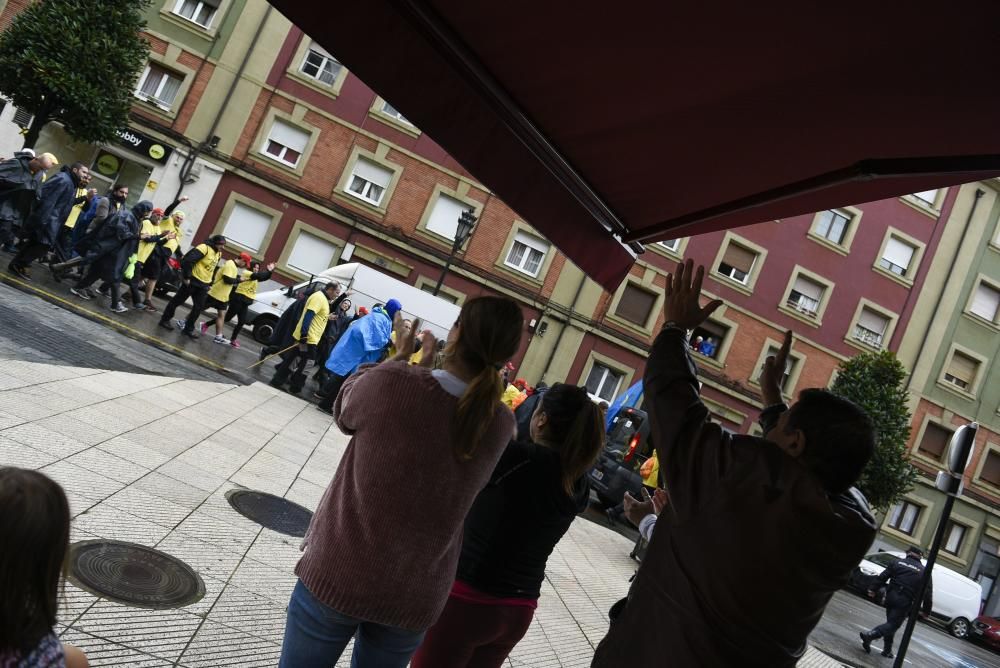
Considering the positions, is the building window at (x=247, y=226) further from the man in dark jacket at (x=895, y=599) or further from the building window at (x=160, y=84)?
the man in dark jacket at (x=895, y=599)

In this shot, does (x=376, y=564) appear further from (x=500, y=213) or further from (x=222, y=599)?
(x=500, y=213)

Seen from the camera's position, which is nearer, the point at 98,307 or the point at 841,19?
the point at 841,19

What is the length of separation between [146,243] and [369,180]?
14402mm

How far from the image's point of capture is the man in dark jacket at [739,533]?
189 centimetres

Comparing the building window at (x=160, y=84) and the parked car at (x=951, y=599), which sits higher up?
the building window at (x=160, y=84)

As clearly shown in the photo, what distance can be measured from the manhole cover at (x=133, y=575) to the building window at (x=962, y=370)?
33.9 meters

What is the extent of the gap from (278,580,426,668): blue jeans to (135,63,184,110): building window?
28443mm

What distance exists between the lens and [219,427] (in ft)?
25.0

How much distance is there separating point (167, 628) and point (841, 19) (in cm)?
355

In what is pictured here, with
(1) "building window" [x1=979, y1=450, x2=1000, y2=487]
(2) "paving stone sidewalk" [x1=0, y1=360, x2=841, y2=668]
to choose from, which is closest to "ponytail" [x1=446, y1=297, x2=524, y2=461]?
(2) "paving stone sidewalk" [x1=0, y1=360, x2=841, y2=668]

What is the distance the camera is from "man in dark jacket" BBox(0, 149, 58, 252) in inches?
468

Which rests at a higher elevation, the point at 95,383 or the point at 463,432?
the point at 463,432

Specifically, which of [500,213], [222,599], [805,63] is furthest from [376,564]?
[500,213]

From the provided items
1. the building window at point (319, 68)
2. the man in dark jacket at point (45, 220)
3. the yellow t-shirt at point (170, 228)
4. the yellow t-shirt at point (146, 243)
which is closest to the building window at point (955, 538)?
the building window at point (319, 68)
